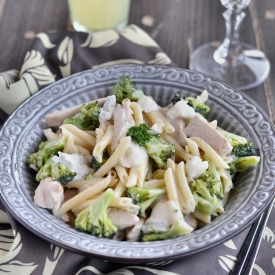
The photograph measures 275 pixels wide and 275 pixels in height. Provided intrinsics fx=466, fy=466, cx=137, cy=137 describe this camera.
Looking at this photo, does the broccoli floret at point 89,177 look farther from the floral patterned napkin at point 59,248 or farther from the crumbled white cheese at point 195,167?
the crumbled white cheese at point 195,167

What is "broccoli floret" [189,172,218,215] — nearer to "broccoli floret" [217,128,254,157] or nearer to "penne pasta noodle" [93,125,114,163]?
"broccoli floret" [217,128,254,157]

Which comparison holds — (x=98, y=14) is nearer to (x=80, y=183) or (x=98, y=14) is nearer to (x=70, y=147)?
(x=70, y=147)

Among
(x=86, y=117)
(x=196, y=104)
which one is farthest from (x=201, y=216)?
(x=86, y=117)

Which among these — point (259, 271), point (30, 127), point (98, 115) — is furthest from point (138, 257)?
point (30, 127)

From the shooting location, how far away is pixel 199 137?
219 centimetres

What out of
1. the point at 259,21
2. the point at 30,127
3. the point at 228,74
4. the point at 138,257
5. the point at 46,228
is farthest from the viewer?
the point at 259,21

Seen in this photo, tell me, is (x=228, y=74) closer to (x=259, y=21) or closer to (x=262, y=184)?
A: (x=259, y=21)

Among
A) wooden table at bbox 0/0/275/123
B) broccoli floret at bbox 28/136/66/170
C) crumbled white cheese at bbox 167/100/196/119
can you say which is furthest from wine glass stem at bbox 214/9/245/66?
broccoli floret at bbox 28/136/66/170

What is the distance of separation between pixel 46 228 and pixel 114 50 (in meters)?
1.47

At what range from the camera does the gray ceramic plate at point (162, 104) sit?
5.85 ft

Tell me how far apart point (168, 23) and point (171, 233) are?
→ 2212 mm

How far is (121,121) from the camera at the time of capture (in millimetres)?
2189

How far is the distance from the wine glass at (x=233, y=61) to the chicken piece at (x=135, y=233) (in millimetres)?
1540

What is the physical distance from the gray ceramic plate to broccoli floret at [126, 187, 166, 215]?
0.17 metres
